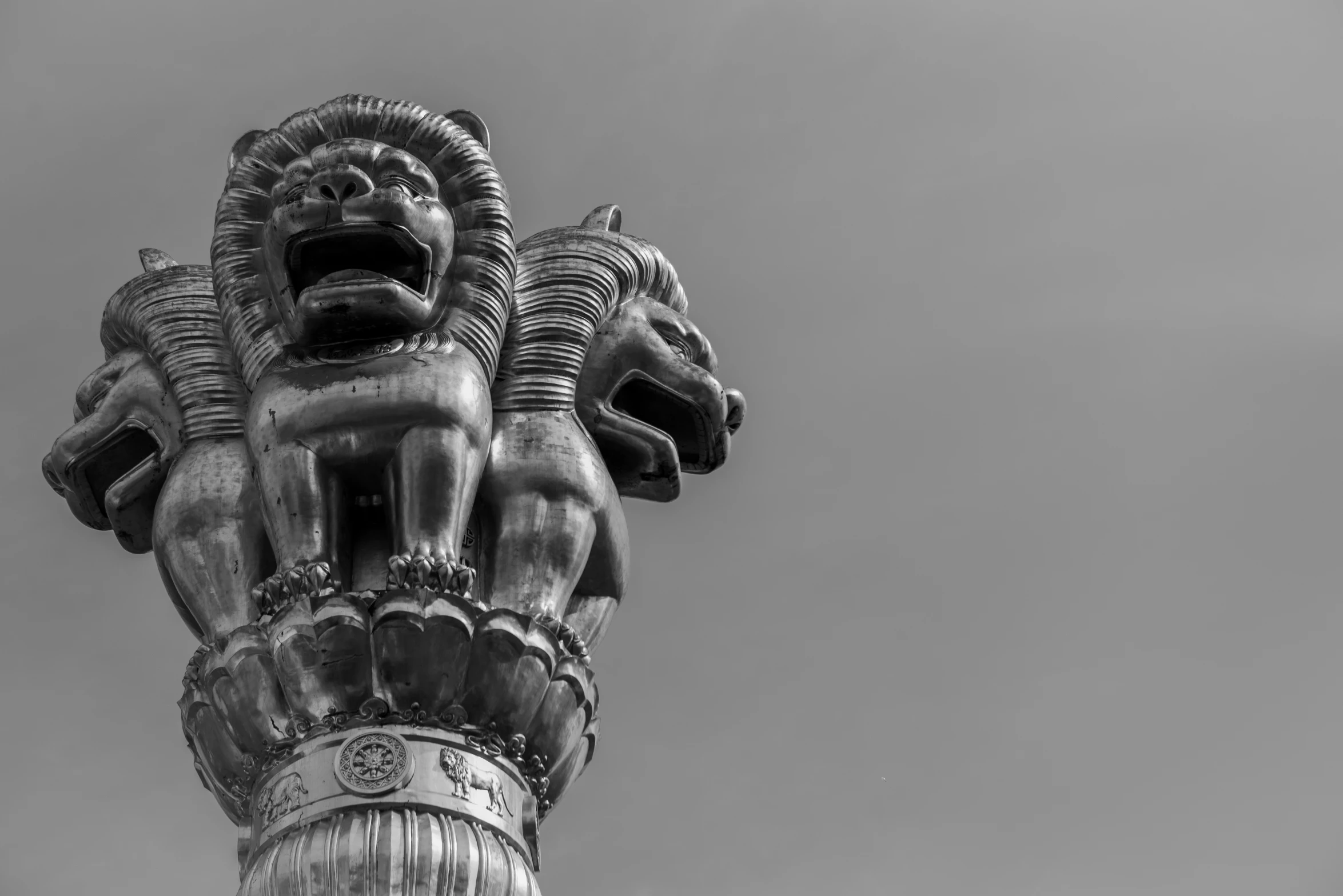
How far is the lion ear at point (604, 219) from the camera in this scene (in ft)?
44.0

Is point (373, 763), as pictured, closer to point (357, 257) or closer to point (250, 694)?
point (250, 694)

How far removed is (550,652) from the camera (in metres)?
11.1

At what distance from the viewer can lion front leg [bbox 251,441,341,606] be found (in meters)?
11.3

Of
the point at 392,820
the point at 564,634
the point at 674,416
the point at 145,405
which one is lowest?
the point at 392,820

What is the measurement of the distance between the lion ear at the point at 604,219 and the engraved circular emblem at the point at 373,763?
376 centimetres

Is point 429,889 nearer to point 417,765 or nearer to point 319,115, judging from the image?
point 417,765

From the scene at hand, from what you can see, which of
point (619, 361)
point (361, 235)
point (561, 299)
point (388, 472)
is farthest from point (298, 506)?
point (619, 361)

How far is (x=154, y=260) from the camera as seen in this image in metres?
13.2

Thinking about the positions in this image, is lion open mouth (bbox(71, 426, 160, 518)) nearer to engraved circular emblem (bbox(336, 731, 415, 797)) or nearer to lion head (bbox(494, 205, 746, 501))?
lion head (bbox(494, 205, 746, 501))

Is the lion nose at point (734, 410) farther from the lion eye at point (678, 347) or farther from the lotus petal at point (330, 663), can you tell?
the lotus petal at point (330, 663)

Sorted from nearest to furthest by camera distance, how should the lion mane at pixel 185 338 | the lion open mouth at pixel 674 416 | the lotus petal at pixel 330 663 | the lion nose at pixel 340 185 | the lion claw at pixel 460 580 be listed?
the lotus petal at pixel 330 663 → the lion claw at pixel 460 580 → the lion nose at pixel 340 185 → the lion mane at pixel 185 338 → the lion open mouth at pixel 674 416

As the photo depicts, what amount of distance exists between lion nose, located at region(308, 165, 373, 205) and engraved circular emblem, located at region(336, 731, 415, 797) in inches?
115

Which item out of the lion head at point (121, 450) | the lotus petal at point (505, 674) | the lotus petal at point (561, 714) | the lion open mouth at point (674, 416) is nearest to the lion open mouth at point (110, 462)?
the lion head at point (121, 450)

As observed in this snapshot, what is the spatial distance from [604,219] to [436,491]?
276cm
